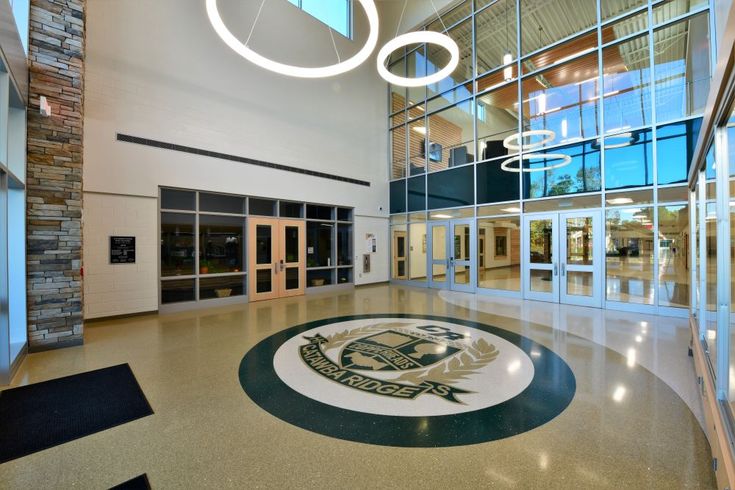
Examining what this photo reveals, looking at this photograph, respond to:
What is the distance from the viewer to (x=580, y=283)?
297 inches

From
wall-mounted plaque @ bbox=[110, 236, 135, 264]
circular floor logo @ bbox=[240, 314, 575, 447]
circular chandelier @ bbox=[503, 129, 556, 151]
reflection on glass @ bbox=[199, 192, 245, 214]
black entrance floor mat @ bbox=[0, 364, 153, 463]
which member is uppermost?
circular chandelier @ bbox=[503, 129, 556, 151]

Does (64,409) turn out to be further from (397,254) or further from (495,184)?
(397,254)

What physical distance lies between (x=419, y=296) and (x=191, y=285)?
583cm

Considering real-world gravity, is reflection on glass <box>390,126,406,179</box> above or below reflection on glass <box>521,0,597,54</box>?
below

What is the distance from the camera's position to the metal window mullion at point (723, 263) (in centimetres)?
207

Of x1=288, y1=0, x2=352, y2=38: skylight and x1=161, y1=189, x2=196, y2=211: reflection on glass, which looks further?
x1=288, y1=0, x2=352, y2=38: skylight

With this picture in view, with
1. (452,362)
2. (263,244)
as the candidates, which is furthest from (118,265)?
(452,362)

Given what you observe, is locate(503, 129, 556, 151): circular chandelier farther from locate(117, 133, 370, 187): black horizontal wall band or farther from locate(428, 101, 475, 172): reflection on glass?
locate(117, 133, 370, 187): black horizontal wall band

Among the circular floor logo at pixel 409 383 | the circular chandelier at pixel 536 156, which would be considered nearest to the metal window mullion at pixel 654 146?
the circular chandelier at pixel 536 156

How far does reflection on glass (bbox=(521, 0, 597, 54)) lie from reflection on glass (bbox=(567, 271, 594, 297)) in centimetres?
683

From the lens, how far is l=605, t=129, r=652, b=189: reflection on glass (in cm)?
661

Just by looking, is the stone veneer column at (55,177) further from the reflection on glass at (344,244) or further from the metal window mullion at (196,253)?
the reflection on glass at (344,244)

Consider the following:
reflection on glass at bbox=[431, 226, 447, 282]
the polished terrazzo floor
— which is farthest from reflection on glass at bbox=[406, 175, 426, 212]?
the polished terrazzo floor

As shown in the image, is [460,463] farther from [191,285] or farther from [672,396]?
[191,285]
